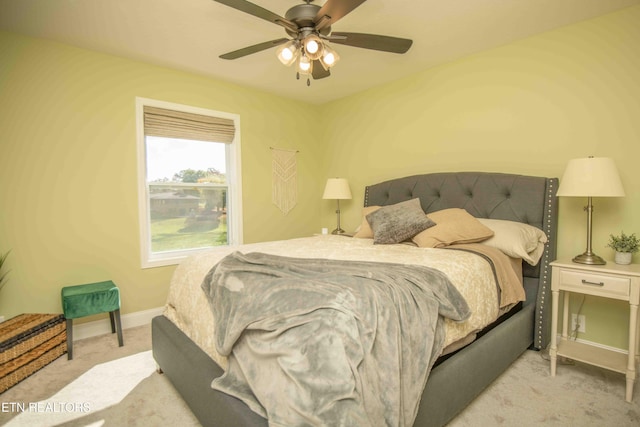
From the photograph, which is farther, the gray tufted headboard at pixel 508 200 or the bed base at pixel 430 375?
the gray tufted headboard at pixel 508 200

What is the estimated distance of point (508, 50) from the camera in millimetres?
2738

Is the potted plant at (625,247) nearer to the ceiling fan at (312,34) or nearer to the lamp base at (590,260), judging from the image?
the lamp base at (590,260)

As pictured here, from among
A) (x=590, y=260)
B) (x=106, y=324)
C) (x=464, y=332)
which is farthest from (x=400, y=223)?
(x=106, y=324)

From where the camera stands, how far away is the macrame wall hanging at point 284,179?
13.2ft

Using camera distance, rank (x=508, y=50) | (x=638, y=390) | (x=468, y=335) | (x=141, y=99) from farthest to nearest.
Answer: (x=141, y=99) → (x=508, y=50) → (x=638, y=390) → (x=468, y=335)

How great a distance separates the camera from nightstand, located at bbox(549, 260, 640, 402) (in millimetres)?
1801

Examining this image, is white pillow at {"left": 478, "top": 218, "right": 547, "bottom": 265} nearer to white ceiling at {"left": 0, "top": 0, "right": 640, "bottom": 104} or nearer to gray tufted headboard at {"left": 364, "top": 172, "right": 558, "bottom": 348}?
gray tufted headboard at {"left": 364, "top": 172, "right": 558, "bottom": 348}

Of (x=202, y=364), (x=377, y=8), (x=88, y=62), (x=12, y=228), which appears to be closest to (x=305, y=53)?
(x=377, y=8)

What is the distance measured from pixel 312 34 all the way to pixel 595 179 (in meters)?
1.93

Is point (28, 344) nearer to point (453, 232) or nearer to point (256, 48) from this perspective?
point (256, 48)

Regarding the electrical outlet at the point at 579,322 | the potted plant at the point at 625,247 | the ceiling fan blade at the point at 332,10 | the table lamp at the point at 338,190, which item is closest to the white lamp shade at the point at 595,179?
the potted plant at the point at 625,247

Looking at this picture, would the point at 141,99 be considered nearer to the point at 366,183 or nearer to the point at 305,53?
the point at 305,53

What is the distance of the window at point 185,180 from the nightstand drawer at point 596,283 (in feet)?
9.89

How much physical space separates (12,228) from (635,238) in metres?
4.48
